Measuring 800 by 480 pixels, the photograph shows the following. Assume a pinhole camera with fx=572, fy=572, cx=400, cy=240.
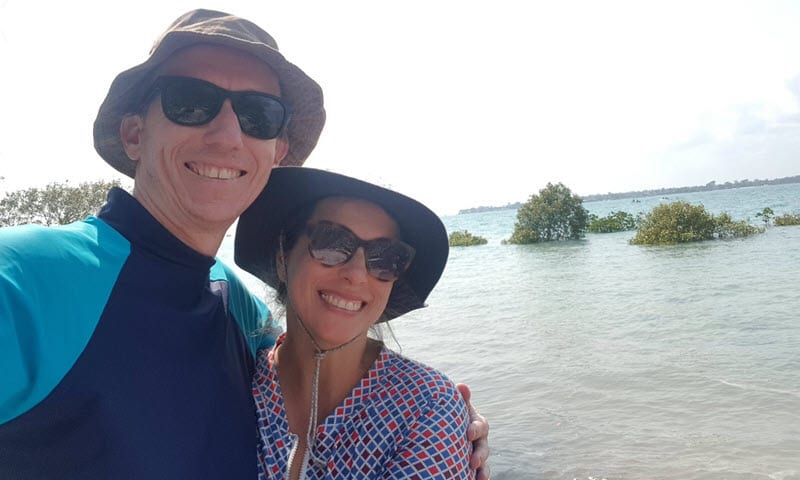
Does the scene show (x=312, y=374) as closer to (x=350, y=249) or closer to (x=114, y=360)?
(x=350, y=249)

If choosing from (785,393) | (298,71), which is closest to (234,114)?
(298,71)

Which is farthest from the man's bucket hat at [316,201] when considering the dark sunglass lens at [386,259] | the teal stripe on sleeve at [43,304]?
the teal stripe on sleeve at [43,304]

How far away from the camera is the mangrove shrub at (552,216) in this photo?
137 feet

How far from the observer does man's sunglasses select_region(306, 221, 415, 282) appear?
7.55 ft

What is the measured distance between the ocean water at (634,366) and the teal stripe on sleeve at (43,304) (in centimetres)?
417

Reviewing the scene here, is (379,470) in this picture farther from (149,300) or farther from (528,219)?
(528,219)

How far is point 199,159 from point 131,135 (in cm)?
40

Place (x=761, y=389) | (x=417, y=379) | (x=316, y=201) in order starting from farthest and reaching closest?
(x=761, y=389) < (x=316, y=201) < (x=417, y=379)

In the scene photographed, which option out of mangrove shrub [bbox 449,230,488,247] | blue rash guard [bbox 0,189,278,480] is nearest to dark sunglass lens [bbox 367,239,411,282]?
blue rash guard [bbox 0,189,278,480]

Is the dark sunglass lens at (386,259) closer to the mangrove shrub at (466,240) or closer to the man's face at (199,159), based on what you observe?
the man's face at (199,159)

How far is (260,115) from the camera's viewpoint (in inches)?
90.4

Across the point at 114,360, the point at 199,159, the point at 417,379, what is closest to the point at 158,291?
the point at 114,360

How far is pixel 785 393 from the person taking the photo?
341 inches

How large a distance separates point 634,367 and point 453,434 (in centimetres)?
961
